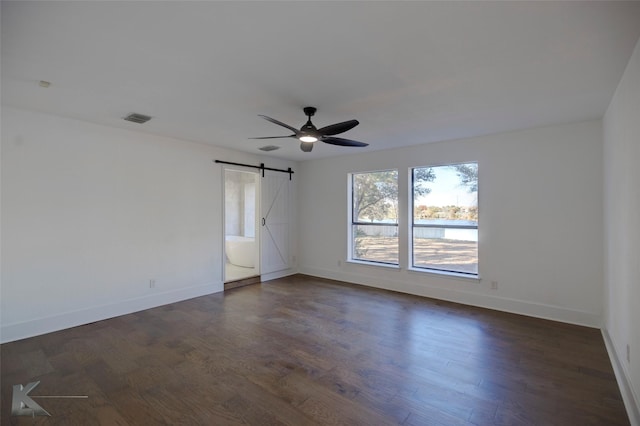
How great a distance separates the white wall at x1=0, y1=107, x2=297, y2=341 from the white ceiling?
1.64 ft

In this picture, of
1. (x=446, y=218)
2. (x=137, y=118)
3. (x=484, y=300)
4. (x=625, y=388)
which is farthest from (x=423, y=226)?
(x=137, y=118)

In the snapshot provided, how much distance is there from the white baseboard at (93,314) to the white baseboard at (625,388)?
5202 mm

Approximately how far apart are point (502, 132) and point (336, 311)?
3564mm

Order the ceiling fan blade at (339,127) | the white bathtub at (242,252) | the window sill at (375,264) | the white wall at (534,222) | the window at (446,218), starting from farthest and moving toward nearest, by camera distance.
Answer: the white bathtub at (242,252), the window sill at (375,264), the window at (446,218), the white wall at (534,222), the ceiling fan blade at (339,127)

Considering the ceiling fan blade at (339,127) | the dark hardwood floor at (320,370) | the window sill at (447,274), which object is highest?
the ceiling fan blade at (339,127)

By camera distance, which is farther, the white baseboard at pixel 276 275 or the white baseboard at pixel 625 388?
the white baseboard at pixel 276 275

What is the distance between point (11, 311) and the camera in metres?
3.37

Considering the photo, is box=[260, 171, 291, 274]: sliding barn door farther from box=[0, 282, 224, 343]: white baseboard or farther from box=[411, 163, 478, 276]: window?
box=[411, 163, 478, 276]: window

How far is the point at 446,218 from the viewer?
16.5 feet

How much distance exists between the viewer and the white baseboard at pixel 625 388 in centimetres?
205

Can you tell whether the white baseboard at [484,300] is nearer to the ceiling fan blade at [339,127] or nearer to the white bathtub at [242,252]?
the white bathtub at [242,252]

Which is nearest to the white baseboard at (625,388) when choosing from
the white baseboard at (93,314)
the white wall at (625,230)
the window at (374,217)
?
the white wall at (625,230)

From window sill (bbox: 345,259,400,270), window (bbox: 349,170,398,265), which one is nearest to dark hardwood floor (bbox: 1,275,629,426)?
window sill (bbox: 345,259,400,270)

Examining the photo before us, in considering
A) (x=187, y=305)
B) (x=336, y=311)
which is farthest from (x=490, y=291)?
(x=187, y=305)
